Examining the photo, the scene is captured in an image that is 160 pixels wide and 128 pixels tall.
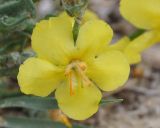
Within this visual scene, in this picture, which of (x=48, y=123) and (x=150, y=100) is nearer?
(x=48, y=123)

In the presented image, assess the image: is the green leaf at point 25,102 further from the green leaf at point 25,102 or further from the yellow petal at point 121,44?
the yellow petal at point 121,44

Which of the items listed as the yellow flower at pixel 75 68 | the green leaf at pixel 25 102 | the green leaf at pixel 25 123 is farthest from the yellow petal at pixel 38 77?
the green leaf at pixel 25 123

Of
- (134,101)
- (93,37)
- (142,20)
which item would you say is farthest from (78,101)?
(134,101)

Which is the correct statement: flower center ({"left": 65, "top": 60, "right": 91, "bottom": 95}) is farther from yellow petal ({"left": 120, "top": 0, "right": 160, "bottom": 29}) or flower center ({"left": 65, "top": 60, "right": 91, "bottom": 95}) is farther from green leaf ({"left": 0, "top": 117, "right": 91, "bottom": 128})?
green leaf ({"left": 0, "top": 117, "right": 91, "bottom": 128})

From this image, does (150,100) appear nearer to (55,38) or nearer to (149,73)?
(149,73)

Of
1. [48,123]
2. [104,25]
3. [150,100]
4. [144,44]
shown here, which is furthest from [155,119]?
[104,25]

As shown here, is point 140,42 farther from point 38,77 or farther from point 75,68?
point 38,77

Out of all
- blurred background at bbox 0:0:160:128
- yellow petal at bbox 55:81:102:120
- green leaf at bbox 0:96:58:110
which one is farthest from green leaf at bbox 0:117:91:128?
yellow petal at bbox 55:81:102:120
